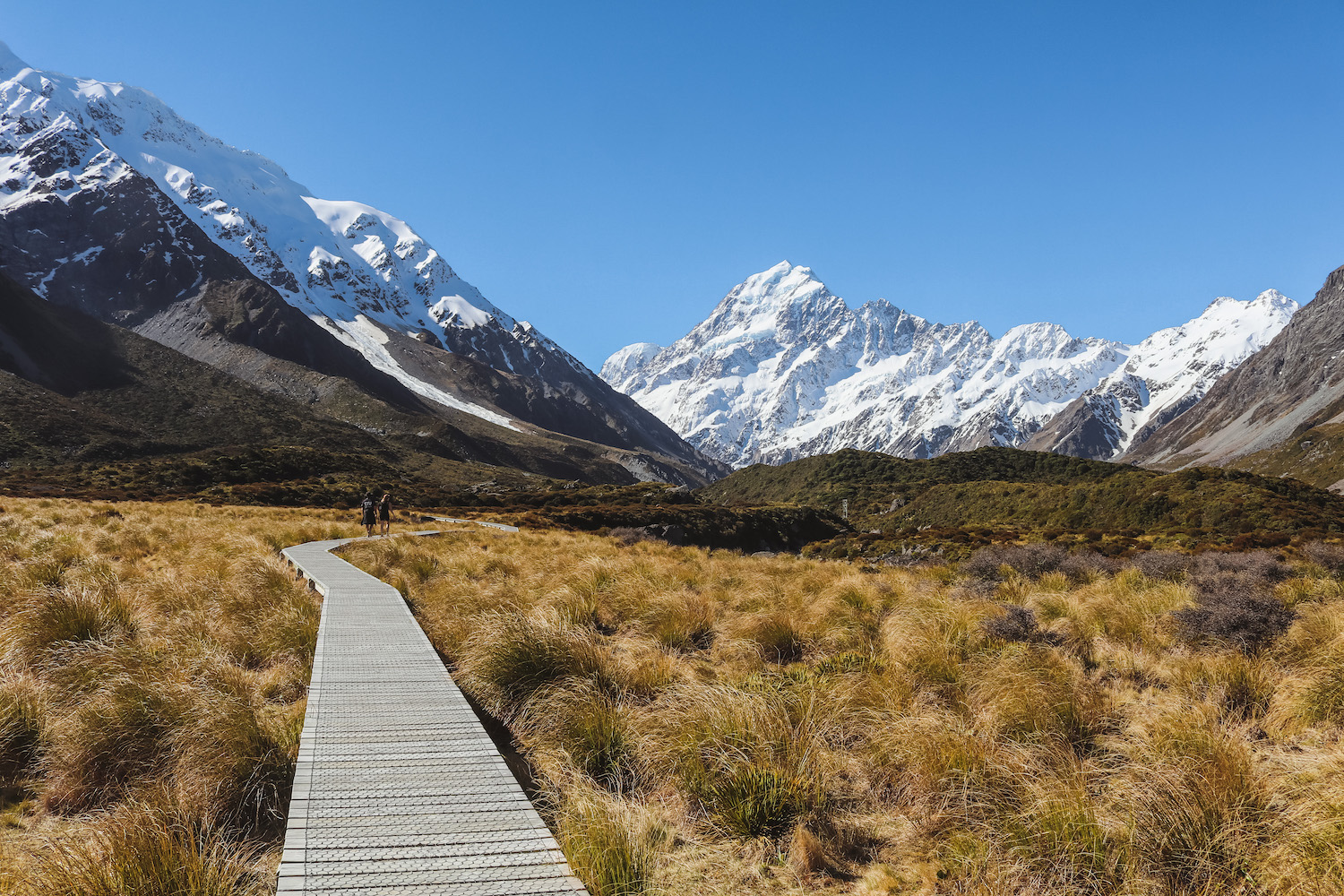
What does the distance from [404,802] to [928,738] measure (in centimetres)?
369

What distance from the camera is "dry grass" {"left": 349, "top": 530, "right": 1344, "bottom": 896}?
153 inches

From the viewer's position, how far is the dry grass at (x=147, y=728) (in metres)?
3.60

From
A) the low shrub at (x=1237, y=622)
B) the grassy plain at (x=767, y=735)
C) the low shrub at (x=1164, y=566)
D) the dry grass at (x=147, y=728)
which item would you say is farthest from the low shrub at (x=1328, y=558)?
the dry grass at (x=147, y=728)

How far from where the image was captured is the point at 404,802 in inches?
163

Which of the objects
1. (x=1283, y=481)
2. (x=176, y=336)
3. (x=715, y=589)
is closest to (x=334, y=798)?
(x=715, y=589)

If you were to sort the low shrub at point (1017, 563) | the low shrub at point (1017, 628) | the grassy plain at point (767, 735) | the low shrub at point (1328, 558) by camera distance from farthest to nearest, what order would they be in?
the low shrub at point (1017, 563) → the low shrub at point (1328, 558) → the low shrub at point (1017, 628) → the grassy plain at point (767, 735)

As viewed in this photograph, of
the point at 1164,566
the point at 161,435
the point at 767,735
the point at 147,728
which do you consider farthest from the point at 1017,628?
the point at 161,435

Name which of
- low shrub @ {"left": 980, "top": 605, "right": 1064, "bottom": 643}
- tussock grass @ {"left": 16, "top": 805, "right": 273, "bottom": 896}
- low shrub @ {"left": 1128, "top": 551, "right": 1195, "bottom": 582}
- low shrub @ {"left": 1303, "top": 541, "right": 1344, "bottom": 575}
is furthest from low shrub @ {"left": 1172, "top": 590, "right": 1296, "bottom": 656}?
tussock grass @ {"left": 16, "top": 805, "right": 273, "bottom": 896}

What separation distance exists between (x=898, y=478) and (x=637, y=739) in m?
93.7

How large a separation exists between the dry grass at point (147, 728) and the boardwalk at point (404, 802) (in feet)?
1.42

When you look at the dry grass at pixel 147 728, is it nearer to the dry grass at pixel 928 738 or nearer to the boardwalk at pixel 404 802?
the boardwalk at pixel 404 802

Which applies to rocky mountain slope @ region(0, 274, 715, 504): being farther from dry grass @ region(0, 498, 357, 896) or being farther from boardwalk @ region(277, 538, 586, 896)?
boardwalk @ region(277, 538, 586, 896)

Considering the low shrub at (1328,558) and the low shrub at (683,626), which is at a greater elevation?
the low shrub at (1328,558)

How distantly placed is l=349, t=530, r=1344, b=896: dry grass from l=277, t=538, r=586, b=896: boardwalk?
1.47ft
